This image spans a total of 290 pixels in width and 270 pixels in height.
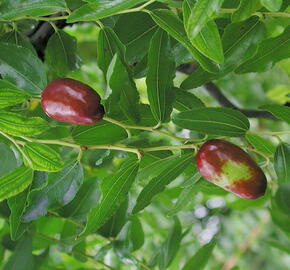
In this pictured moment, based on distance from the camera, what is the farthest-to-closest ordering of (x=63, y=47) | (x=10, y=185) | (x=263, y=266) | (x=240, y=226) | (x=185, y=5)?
(x=263, y=266) < (x=240, y=226) < (x=63, y=47) < (x=10, y=185) < (x=185, y=5)

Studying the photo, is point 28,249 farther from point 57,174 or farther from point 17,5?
point 17,5

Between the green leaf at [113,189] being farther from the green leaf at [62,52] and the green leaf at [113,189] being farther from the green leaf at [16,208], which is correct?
the green leaf at [62,52]

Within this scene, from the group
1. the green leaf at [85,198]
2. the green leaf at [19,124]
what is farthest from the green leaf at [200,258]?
the green leaf at [19,124]

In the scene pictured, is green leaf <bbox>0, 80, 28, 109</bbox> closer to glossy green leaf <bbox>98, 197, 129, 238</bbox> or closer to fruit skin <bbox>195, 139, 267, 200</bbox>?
fruit skin <bbox>195, 139, 267, 200</bbox>

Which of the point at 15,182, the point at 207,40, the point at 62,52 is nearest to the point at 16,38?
the point at 62,52

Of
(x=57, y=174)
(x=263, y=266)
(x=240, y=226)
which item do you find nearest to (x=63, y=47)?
(x=57, y=174)

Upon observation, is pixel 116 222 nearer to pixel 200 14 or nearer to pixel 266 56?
pixel 266 56

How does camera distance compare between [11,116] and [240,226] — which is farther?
[240,226]

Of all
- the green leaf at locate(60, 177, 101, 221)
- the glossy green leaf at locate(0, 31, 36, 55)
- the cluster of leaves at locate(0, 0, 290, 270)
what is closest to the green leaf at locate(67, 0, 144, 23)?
the cluster of leaves at locate(0, 0, 290, 270)
